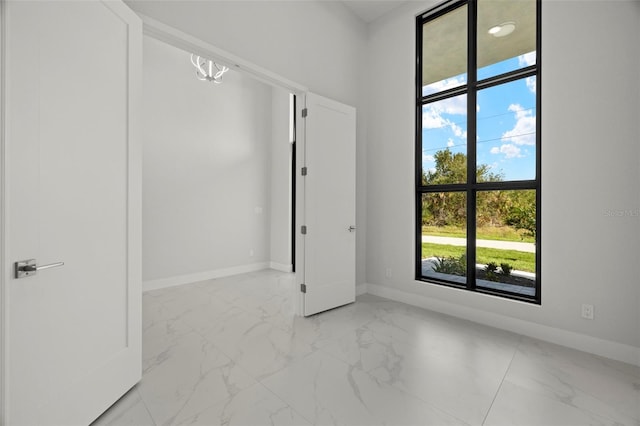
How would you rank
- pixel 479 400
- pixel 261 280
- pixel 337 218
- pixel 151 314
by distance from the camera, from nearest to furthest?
pixel 479 400, pixel 151 314, pixel 337 218, pixel 261 280

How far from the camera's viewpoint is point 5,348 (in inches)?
46.1

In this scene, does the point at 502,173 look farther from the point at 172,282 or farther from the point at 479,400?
the point at 172,282

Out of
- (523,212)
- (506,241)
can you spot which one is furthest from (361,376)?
(523,212)

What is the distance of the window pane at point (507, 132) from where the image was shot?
279 centimetres

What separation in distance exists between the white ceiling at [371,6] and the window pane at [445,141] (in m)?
1.34

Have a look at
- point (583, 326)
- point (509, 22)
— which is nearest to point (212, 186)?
point (509, 22)

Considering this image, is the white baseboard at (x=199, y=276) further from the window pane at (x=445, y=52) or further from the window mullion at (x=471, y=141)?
the window pane at (x=445, y=52)

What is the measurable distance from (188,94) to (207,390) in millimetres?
4294

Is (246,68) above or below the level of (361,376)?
above

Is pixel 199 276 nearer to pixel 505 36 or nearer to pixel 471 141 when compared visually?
pixel 471 141

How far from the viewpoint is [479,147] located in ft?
10.3

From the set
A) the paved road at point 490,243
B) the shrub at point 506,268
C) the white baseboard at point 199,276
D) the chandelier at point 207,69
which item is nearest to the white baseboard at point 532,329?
the shrub at point 506,268

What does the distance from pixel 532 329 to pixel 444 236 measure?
1.19 metres

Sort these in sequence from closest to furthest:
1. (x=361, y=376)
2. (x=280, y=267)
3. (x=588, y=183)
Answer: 1. (x=361, y=376)
2. (x=588, y=183)
3. (x=280, y=267)
